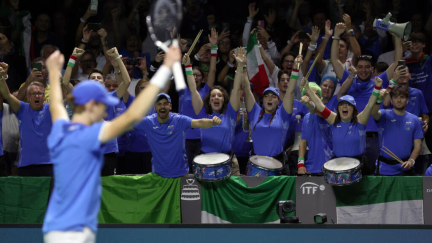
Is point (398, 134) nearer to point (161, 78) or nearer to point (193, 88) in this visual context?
point (193, 88)

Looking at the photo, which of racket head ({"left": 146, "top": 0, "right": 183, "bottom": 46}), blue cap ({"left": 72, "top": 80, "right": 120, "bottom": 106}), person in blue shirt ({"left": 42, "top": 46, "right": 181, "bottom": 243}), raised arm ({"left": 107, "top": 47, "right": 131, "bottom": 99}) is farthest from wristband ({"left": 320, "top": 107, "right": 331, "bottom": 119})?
blue cap ({"left": 72, "top": 80, "right": 120, "bottom": 106})

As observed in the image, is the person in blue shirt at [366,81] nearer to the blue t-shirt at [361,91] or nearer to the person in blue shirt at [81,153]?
the blue t-shirt at [361,91]

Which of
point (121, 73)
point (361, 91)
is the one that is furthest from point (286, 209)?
point (121, 73)

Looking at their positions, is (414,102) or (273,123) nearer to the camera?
(273,123)

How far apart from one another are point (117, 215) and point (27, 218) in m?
1.26

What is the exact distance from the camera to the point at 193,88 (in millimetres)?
9398

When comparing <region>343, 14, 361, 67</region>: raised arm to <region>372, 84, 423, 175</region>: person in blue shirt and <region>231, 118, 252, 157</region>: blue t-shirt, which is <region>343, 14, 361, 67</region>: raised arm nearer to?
Answer: <region>372, 84, 423, 175</region>: person in blue shirt

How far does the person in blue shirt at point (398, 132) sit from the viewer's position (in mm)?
8922

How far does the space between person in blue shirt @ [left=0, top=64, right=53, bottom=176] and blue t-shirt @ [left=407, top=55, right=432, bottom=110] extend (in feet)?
20.7

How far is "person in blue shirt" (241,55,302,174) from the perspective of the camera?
8.89 meters

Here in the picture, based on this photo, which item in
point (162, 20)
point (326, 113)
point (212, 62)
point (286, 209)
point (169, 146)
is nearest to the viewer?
point (162, 20)

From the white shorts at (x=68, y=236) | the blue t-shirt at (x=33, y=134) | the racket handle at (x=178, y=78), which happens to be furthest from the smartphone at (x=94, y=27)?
the white shorts at (x=68, y=236)

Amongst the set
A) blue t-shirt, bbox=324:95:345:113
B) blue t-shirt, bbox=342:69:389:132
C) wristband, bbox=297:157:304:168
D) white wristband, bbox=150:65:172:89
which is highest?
white wristband, bbox=150:65:172:89

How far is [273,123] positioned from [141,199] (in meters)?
2.21
